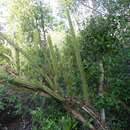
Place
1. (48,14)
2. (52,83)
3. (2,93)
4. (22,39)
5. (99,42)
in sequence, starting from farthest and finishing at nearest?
(48,14) → (22,39) → (2,93) → (99,42) → (52,83)

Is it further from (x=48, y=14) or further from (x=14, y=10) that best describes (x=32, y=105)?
(x=48, y=14)

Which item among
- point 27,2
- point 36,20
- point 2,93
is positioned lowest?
point 2,93

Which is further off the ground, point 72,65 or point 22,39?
point 22,39

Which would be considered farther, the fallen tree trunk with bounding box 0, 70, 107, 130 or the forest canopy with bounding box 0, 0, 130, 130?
the forest canopy with bounding box 0, 0, 130, 130

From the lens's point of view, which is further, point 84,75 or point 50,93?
point 84,75

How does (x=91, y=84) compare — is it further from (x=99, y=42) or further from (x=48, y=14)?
(x=48, y=14)

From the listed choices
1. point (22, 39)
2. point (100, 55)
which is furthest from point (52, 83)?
point (22, 39)

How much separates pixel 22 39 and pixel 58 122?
3.57 m

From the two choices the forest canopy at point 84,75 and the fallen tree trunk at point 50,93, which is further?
the forest canopy at point 84,75

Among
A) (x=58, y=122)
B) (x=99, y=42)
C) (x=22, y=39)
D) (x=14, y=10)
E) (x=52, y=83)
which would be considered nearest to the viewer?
(x=52, y=83)

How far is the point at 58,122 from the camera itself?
6059 mm

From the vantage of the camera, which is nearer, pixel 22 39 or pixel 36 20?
pixel 22 39

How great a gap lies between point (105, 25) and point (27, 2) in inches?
239

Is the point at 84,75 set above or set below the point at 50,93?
above
